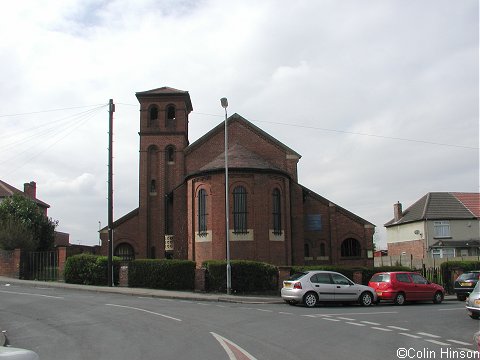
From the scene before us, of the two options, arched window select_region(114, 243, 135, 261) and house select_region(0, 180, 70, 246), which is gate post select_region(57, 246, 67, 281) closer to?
arched window select_region(114, 243, 135, 261)

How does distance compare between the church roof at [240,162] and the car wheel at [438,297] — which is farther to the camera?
the church roof at [240,162]

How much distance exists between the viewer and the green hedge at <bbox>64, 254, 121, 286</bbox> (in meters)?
28.0

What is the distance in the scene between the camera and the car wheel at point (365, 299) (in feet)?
67.3

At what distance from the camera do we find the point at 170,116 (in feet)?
135

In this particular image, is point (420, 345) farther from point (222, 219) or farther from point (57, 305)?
point (222, 219)

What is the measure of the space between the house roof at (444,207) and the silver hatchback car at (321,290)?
109 ft

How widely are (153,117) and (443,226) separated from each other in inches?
1213

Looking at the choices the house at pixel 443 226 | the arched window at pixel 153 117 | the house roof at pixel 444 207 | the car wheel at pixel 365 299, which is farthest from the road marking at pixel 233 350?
the house roof at pixel 444 207

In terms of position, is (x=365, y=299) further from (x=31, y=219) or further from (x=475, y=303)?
(x=31, y=219)

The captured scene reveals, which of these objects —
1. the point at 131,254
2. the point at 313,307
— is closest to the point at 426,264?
the point at 313,307

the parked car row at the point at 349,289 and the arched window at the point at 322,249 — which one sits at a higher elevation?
the arched window at the point at 322,249

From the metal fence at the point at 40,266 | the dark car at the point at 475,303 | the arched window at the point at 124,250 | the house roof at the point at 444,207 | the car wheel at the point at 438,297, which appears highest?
the house roof at the point at 444,207

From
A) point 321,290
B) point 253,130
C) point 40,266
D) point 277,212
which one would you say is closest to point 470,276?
point 321,290

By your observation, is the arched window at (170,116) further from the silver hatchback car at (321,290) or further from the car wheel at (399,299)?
the car wheel at (399,299)
